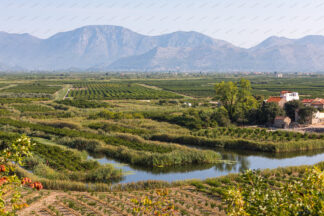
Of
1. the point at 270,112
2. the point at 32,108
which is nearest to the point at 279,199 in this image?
the point at 270,112

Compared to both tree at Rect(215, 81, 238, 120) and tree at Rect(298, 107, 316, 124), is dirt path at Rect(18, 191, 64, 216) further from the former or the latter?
tree at Rect(298, 107, 316, 124)

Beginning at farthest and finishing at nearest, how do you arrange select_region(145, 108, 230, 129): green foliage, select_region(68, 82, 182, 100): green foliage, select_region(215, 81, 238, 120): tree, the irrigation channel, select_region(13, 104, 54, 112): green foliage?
select_region(68, 82, 182, 100): green foliage → select_region(13, 104, 54, 112): green foliage → select_region(215, 81, 238, 120): tree → select_region(145, 108, 230, 129): green foliage → the irrigation channel

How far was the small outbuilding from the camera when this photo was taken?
44844mm

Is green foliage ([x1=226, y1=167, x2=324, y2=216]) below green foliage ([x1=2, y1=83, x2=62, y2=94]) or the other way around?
the other way around

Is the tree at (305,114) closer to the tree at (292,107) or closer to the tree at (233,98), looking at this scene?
the tree at (292,107)

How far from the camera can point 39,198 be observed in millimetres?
18391

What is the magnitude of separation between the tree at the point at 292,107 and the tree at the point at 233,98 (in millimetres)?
5139

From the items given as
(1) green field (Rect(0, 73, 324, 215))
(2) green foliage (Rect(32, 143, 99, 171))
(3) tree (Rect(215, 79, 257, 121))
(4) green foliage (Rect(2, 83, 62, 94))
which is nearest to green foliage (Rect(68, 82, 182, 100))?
(4) green foliage (Rect(2, 83, 62, 94))

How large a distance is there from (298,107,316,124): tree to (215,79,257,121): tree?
752cm

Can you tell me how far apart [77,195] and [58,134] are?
Answer: 20.4 metres

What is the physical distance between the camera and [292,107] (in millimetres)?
48219

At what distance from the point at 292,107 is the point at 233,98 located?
8560mm

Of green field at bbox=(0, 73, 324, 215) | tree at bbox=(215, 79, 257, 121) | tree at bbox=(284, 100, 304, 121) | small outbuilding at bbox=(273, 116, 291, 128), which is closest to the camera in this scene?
green field at bbox=(0, 73, 324, 215)

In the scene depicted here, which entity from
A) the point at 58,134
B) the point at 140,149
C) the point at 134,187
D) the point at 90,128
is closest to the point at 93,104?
the point at 90,128
